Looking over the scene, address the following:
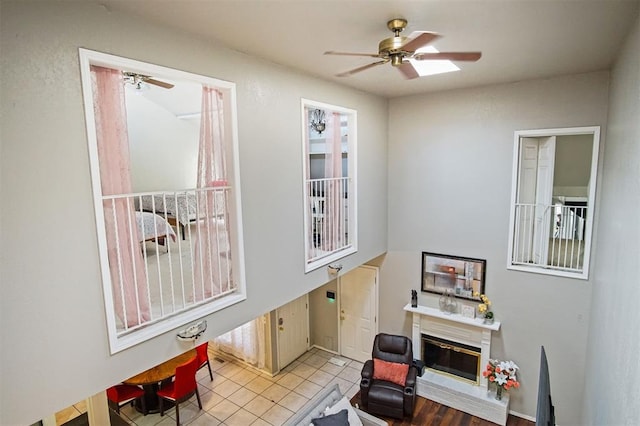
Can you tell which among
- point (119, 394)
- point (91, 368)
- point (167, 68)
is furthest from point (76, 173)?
point (119, 394)

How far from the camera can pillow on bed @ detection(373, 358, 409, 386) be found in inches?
213

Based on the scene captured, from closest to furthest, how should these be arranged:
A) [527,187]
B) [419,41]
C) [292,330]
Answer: [419,41] → [527,187] → [292,330]

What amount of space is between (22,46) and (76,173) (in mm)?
700

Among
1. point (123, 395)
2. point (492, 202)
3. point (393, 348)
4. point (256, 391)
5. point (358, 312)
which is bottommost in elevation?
point (256, 391)

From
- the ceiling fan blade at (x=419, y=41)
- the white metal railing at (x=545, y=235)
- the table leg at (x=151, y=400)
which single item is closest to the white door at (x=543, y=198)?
the white metal railing at (x=545, y=235)

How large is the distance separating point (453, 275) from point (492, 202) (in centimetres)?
126

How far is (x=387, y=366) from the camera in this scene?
5566 mm

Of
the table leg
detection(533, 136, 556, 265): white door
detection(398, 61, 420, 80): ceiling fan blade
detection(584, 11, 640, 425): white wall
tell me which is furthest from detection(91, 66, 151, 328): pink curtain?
detection(533, 136, 556, 265): white door

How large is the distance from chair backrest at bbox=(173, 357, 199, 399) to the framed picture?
3.86 meters

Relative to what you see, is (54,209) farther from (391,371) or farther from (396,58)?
(391,371)

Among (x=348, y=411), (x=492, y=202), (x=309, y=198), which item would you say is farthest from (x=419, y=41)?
(x=348, y=411)

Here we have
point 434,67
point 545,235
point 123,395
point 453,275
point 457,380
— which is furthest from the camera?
point 457,380

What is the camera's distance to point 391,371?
18.1ft

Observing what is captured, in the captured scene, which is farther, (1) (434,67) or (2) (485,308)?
(2) (485,308)
